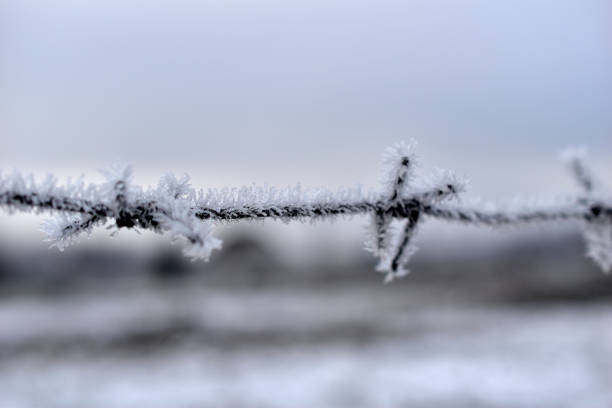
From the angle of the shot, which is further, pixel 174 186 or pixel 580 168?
pixel 580 168

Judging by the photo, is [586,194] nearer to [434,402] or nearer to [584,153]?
[584,153]

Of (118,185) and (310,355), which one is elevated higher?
(310,355)

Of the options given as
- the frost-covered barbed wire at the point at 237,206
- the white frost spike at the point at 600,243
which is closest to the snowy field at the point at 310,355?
the white frost spike at the point at 600,243

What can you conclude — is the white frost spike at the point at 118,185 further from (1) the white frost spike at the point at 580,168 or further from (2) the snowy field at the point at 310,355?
(2) the snowy field at the point at 310,355

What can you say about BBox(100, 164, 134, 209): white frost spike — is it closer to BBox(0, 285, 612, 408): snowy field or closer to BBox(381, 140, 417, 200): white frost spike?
BBox(381, 140, 417, 200): white frost spike

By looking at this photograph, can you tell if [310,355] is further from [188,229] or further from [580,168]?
[188,229]

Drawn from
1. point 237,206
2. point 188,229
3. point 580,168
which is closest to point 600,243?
point 580,168
